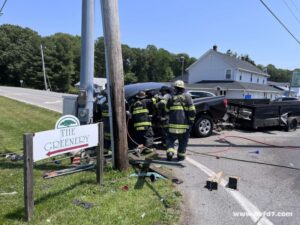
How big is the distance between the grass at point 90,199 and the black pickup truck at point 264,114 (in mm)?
7515

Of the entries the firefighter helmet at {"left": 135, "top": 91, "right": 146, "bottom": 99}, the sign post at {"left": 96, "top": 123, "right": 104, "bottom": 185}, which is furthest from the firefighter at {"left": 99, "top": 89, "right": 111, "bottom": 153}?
the sign post at {"left": 96, "top": 123, "right": 104, "bottom": 185}

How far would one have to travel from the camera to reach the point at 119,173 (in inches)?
251

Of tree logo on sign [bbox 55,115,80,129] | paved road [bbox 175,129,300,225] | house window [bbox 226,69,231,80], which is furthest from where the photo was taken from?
house window [bbox 226,69,231,80]

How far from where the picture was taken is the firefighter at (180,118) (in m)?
7.53

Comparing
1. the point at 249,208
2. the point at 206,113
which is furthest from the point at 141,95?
the point at 249,208

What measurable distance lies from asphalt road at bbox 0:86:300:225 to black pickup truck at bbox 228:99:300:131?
1.87 metres

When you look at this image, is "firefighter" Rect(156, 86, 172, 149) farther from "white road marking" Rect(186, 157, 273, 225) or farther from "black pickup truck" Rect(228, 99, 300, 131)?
"black pickup truck" Rect(228, 99, 300, 131)

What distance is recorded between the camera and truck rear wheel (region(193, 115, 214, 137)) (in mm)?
10805

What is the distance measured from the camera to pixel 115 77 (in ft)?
20.9

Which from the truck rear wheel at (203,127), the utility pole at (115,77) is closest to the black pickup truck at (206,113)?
the truck rear wheel at (203,127)

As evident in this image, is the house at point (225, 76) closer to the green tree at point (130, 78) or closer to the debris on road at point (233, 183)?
the debris on road at point (233, 183)

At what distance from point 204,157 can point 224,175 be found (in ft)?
5.16

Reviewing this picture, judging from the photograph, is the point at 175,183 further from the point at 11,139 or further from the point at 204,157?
the point at 11,139

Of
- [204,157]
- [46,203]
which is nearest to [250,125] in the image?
[204,157]
